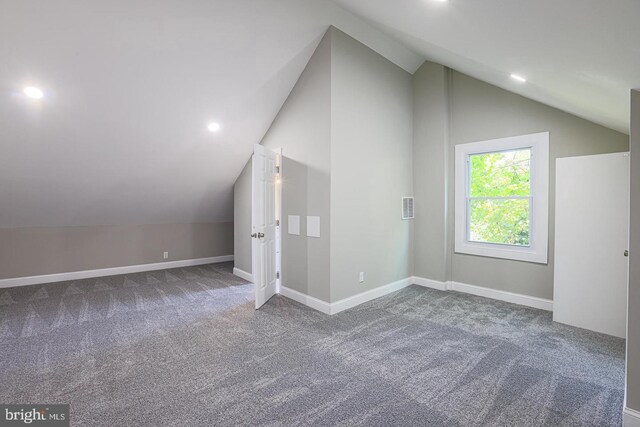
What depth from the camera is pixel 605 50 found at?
5.59ft

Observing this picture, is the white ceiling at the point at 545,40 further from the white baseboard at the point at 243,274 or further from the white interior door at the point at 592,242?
the white baseboard at the point at 243,274

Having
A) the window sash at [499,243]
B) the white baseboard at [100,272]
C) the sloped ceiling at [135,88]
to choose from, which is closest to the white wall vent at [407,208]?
the window sash at [499,243]

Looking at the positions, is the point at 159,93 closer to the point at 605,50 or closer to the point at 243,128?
the point at 243,128

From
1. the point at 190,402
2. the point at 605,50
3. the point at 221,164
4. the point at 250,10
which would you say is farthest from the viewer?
the point at 221,164

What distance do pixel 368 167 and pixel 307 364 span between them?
2.56 m

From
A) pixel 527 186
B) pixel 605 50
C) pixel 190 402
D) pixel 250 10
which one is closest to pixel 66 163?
pixel 250 10

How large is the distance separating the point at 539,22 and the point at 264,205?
3180 millimetres

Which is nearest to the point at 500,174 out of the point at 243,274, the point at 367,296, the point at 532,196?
the point at 532,196

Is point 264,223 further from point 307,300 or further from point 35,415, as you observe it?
point 35,415

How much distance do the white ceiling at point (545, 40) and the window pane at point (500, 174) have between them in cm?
85

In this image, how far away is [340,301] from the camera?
12.3 feet

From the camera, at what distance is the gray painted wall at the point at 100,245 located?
4988mm

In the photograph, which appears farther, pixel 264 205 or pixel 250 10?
pixel 264 205

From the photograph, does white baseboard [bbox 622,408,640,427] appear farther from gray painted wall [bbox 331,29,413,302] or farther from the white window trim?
gray painted wall [bbox 331,29,413,302]
